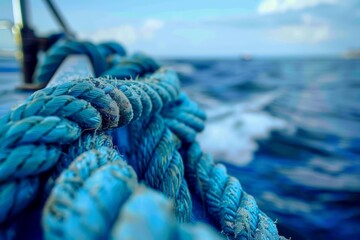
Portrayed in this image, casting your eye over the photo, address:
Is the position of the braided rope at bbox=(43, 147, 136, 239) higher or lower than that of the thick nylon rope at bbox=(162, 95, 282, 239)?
higher

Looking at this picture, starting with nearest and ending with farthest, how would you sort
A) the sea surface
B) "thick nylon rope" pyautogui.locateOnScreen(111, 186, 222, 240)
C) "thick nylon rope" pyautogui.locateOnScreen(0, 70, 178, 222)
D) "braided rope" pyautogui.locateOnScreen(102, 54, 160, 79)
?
"thick nylon rope" pyautogui.locateOnScreen(111, 186, 222, 240) < "thick nylon rope" pyautogui.locateOnScreen(0, 70, 178, 222) < "braided rope" pyautogui.locateOnScreen(102, 54, 160, 79) < the sea surface

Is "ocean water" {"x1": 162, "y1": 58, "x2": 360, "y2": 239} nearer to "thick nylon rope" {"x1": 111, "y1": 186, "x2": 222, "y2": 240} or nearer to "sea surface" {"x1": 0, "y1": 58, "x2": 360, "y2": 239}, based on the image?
"sea surface" {"x1": 0, "y1": 58, "x2": 360, "y2": 239}

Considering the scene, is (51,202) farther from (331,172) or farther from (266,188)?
(331,172)

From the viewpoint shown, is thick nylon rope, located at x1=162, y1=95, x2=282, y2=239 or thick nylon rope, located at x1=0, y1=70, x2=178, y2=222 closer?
thick nylon rope, located at x1=0, y1=70, x2=178, y2=222

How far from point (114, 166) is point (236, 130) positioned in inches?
141

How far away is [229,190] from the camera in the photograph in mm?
974

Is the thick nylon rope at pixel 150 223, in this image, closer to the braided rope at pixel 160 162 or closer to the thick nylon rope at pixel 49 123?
the thick nylon rope at pixel 49 123

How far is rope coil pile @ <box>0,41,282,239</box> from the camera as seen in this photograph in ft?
1.23

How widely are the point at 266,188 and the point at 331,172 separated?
2.06 feet

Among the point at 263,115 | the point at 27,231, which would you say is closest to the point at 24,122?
the point at 27,231

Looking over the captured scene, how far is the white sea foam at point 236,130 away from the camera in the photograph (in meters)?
3.08

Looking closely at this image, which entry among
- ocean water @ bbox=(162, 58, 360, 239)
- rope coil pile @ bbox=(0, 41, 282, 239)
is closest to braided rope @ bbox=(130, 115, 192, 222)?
rope coil pile @ bbox=(0, 41, 282, 239)

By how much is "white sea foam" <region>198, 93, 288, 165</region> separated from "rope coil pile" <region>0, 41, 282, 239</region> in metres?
1.75

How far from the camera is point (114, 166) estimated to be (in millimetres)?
465
